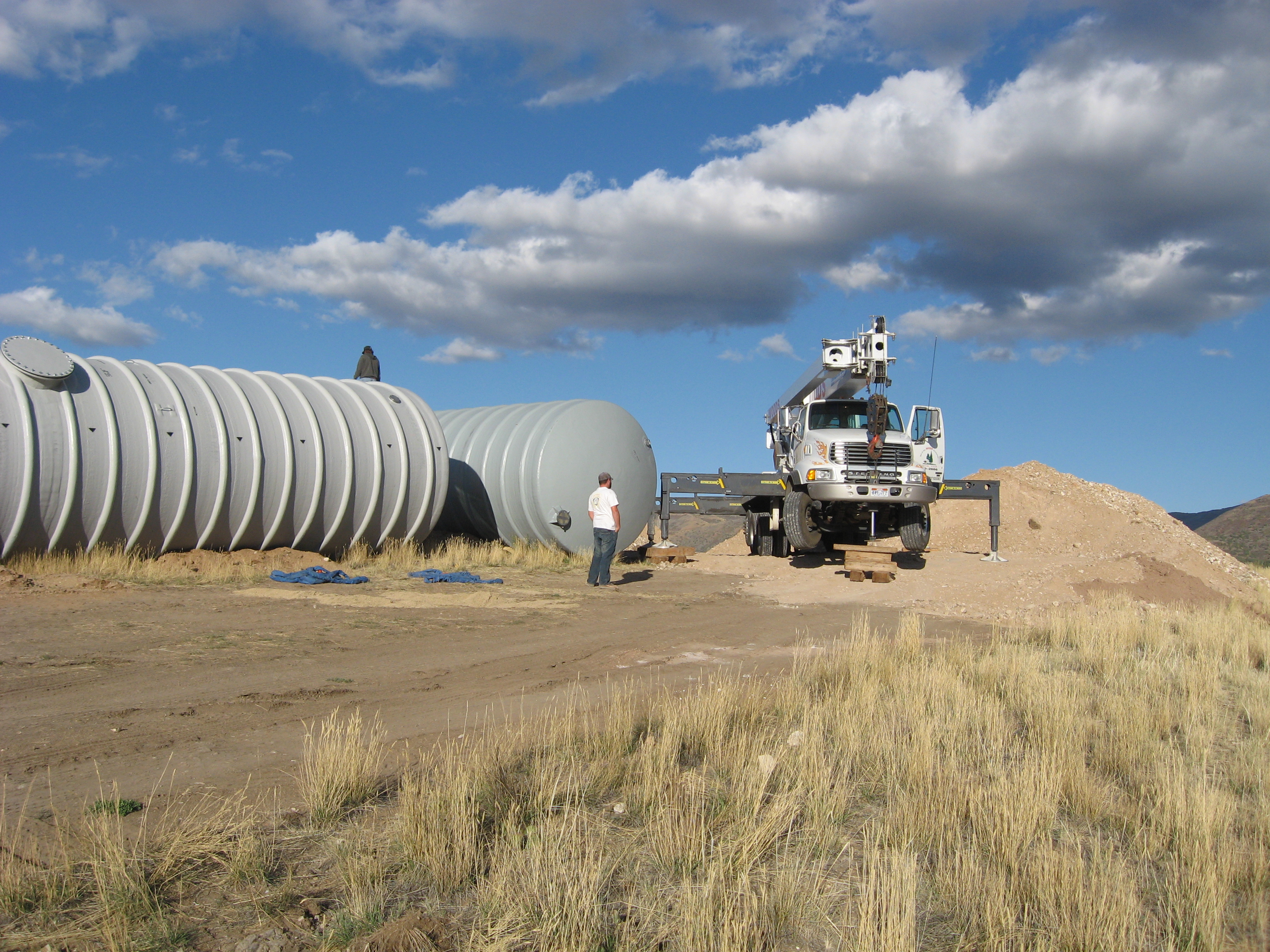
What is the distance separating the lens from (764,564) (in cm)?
1850

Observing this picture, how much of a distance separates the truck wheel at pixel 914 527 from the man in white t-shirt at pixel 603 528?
18.6 feet

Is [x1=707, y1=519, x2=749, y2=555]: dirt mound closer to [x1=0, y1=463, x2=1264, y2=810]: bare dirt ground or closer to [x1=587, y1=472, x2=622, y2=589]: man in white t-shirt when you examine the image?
[x1=0, y1=463, x2=1264, y2=810]: bare dirt ground

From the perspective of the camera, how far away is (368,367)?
20.4m

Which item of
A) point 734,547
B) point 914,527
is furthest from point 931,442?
point 734,547

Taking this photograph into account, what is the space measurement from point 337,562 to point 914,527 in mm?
10430

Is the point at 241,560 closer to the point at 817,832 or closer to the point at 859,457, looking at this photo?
the point at 859,457

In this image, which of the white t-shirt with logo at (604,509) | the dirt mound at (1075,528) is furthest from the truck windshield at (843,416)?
the white t-shirt with logo at (604,509)

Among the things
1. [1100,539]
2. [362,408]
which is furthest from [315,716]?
[1100,539]

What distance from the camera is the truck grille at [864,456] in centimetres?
1602

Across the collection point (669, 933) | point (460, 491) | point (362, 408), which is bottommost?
point (669, 933)

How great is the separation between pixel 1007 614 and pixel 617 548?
27.7ft

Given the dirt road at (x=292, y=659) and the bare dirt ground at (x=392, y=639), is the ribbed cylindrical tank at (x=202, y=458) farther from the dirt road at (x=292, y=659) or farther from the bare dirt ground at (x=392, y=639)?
the dirt road at (x=292, y=659)

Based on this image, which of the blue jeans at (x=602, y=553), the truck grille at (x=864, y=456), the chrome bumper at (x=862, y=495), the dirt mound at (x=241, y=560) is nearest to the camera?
the dirt mound at (x=241, y=560)

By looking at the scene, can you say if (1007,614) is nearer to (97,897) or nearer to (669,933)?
(669,933)
